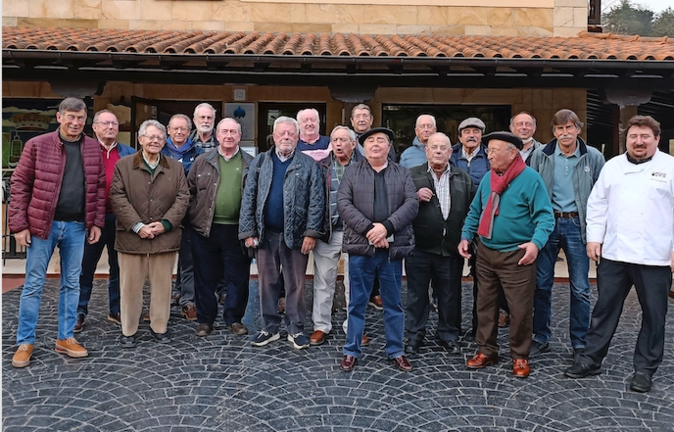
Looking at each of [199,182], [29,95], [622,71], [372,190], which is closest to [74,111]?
[199,182]

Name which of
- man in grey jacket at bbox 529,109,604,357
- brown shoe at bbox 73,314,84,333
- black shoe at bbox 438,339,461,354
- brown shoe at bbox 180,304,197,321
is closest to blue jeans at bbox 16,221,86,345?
brown shoe at bbox 73,314,84,333

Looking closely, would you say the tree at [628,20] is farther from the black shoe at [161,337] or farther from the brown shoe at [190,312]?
the black shoe at [161,337]

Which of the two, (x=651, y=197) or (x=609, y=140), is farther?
(x=609, y=140)

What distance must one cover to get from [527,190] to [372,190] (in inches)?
45.2

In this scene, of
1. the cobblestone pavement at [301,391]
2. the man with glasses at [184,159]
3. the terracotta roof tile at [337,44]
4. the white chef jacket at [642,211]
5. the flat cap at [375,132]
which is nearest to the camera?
the cobblestone pavement at [301,391]

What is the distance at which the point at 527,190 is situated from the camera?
375 cm

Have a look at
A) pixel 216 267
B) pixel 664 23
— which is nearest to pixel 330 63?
pixel 216 267

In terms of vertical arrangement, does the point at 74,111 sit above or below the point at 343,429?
above

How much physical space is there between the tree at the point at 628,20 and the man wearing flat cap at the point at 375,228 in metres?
25.0

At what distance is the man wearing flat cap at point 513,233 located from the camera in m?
3.74

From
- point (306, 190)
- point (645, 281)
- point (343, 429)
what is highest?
point (306, 190)

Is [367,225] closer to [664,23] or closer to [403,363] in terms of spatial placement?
[403,363]

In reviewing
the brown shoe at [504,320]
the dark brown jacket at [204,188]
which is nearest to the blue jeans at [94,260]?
the dark brown jacket at [204,188]

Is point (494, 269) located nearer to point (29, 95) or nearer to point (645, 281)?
point (645, 281)
